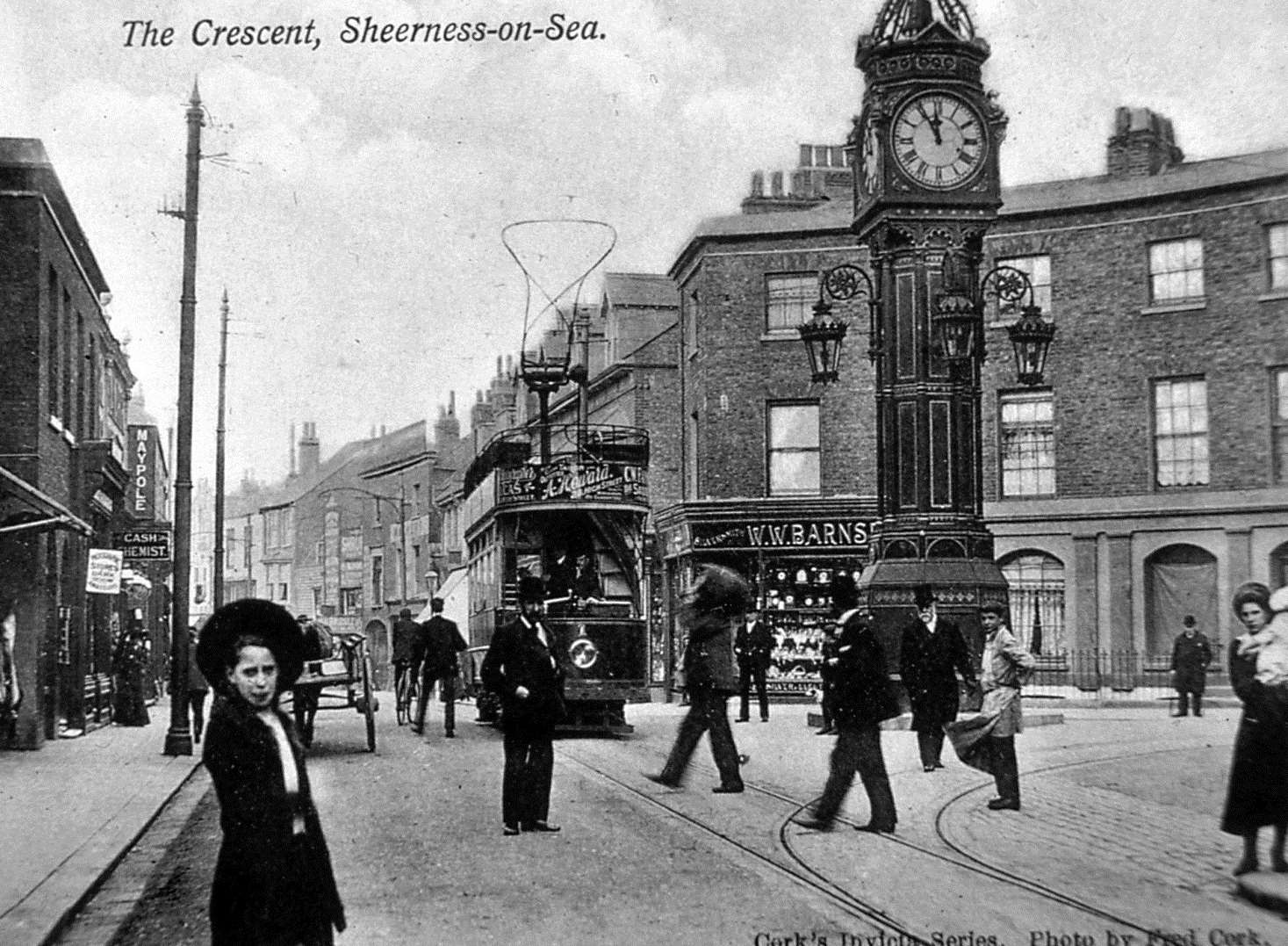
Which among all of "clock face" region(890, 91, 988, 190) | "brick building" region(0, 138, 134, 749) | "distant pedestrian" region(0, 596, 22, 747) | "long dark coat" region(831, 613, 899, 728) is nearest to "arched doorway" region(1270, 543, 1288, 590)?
"clock face" region(890, 91, 988, 190)

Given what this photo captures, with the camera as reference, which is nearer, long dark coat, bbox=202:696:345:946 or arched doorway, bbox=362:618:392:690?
long dark coat, bbox=202:696:345:946

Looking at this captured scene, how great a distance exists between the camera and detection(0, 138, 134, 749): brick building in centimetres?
1377

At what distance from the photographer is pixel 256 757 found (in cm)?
457

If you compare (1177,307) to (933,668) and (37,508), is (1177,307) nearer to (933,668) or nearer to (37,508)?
(933,668)

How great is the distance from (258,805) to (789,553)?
20.9 meters

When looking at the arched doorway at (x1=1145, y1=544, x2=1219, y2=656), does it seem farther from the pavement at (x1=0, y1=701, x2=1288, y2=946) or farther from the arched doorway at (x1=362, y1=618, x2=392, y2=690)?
the arched doorway at (x1=362, y1=618, x2=392, y2=690)

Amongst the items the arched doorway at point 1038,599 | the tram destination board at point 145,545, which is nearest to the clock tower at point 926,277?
the tram destination board at point 145,545

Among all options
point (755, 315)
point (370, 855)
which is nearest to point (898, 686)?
point (370, 855)

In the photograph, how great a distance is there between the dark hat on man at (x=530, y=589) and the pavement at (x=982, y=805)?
2387 mm

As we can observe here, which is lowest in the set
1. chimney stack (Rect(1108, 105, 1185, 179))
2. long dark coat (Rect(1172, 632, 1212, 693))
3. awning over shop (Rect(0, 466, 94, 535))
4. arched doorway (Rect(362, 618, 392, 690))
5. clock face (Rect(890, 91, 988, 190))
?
arched doorway (Rect(362, 618, 392, 690))

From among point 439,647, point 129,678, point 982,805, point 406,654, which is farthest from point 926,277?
point 129,678

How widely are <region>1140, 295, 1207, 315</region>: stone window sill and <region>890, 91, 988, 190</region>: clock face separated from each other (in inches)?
416

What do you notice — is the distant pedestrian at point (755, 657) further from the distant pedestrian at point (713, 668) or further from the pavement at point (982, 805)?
the distant pedestrian at point (713, 668)

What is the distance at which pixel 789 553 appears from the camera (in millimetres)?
25156
